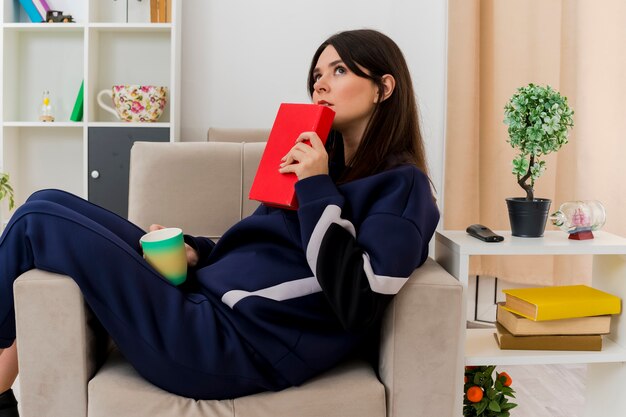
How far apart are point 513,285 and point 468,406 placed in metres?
1.35

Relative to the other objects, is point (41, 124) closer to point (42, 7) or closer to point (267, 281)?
point (42, 7)

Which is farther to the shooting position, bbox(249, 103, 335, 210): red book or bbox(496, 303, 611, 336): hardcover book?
bbox(496, 303, 611, 336): hardcover book

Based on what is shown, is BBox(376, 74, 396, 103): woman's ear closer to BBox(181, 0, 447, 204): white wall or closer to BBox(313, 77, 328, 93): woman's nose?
BBox(313, 77, 328, 93): woman's nose

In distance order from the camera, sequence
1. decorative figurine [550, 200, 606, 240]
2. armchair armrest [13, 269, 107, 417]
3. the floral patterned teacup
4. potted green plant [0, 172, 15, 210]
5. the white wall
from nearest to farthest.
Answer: armchair armrest [13, 269, 107, 417] < decorative figurine [550, 200, 606, 240] < potted green plant [0, 172, 15, 210] < the floral patterned teacup < the white wall

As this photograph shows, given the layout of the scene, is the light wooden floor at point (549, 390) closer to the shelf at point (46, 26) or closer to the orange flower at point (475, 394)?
the orange flower at point (475, 394)

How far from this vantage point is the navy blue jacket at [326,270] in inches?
47.3

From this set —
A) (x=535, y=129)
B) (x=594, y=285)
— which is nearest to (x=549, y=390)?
(x=594, y=285)

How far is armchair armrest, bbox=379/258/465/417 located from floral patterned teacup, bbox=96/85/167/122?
2.01m

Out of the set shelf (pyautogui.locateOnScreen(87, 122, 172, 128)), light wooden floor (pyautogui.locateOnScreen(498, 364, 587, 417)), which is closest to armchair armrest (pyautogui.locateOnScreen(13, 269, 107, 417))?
light wooden floor (pyautogui.locateOnScreen(498, 364, 587, 417))

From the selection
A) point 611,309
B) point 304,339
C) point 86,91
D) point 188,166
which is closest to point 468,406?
point 611,309

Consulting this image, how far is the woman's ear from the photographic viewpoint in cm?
146

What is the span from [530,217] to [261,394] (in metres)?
0.73

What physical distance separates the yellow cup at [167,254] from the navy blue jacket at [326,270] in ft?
0.20

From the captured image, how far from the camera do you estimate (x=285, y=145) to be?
142 centimetres
